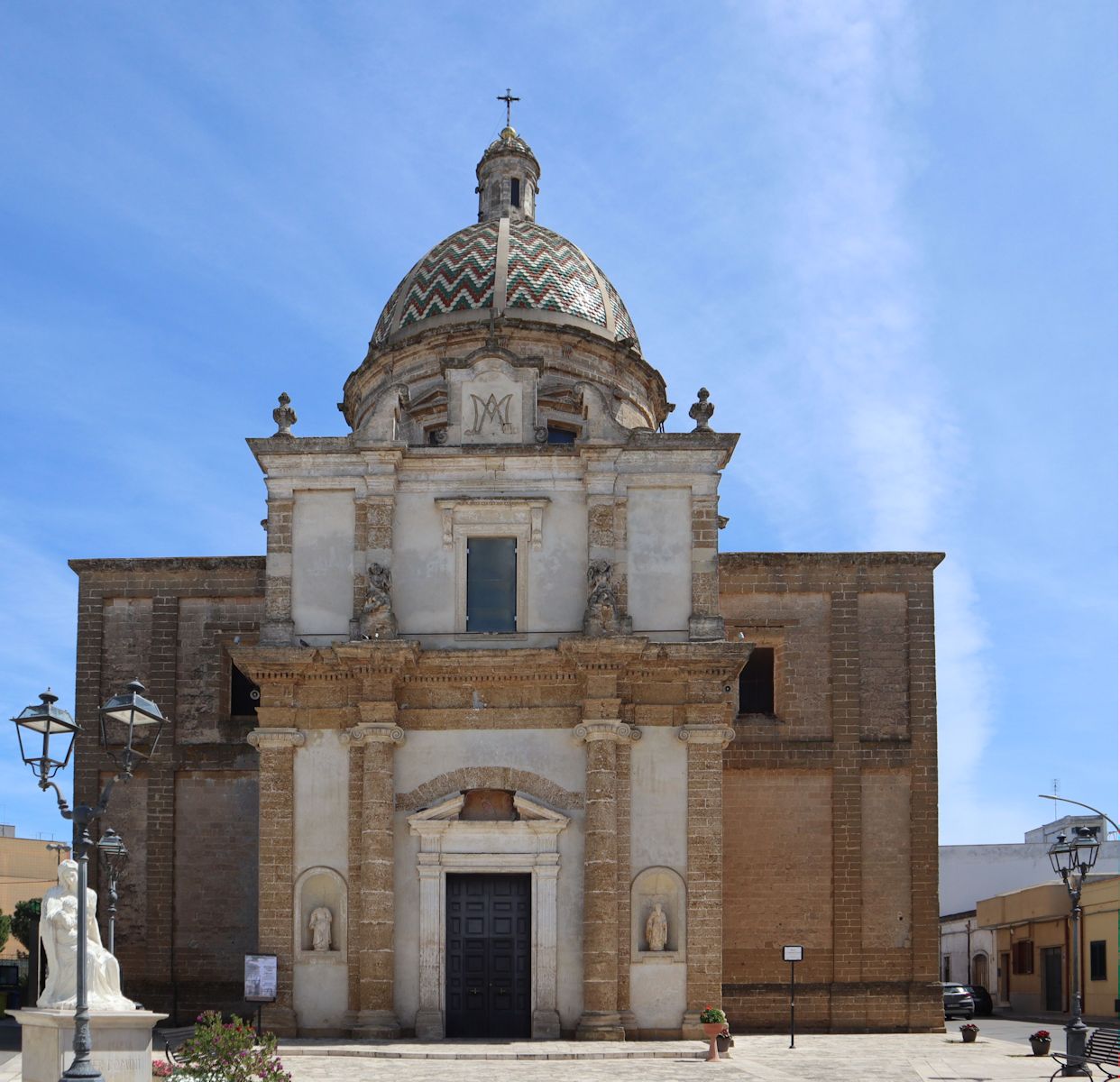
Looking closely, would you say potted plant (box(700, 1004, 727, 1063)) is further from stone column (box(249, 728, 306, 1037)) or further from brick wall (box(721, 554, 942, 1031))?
brick wall (box(721, 554, 942, 1031))

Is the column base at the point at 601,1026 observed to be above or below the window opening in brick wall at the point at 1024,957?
above

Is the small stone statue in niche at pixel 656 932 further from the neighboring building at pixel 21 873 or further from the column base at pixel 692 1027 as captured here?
the neighboring building at pixel 21 873

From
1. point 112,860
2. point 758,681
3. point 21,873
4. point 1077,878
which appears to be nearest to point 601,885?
point 1077,878

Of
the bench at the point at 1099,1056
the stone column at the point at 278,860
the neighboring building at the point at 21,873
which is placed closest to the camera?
the bench at the point at 1099,1056

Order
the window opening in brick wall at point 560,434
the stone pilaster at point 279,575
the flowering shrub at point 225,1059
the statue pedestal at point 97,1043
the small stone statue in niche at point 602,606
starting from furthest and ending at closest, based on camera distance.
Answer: the window opening in brick wall at point 560,434 < the stone pilaster at point 279,575 < the small stone statue in niche at point 602,606 < the statue pedestal at point 97,1043 < the flowering shrub at point 225,1059

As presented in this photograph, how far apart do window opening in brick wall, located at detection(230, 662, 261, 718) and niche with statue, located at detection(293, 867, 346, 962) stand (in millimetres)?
7010

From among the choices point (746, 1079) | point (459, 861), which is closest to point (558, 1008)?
point (459, 861)

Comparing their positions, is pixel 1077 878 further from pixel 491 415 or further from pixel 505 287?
pixel 505 287

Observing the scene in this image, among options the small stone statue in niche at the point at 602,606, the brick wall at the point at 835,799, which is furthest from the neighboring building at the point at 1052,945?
the small stone statue in niche at the point at 602,606

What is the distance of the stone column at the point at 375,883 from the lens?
72.9ft

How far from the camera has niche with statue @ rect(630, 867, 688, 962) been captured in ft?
73.9

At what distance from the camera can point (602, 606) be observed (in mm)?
23016

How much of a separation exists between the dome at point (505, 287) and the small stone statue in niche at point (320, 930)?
1278 cm

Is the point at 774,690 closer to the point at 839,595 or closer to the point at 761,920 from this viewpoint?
the point at 839,595
